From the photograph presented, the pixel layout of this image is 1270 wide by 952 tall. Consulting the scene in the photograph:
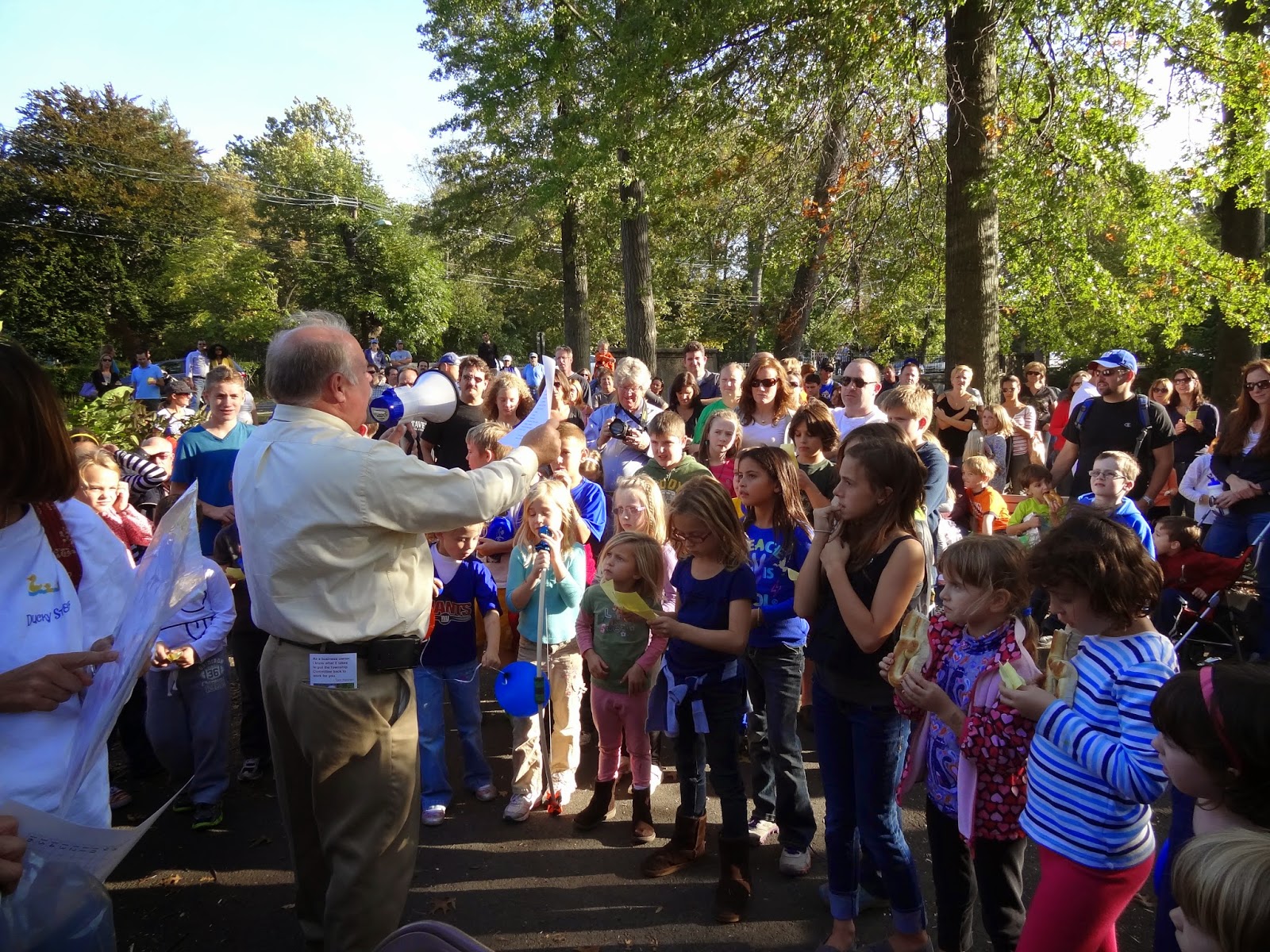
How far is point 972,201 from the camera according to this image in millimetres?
7836

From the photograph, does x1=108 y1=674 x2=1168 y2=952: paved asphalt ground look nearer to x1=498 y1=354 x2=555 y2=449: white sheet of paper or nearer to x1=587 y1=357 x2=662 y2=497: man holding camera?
x1=498 y1=354 x2=555 y2=449: white sheet of paper

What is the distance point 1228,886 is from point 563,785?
3.18 m

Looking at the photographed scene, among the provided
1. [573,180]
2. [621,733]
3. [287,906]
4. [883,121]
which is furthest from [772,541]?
[573,180]

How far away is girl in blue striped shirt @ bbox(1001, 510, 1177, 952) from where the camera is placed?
1979mm

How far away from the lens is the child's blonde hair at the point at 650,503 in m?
3.97

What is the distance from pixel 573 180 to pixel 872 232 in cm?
475

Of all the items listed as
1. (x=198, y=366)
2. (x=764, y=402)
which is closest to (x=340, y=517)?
(x=764, y=402)

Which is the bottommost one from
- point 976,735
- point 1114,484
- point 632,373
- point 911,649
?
point 976,735

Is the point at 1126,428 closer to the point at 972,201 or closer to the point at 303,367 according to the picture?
the point at 972,201

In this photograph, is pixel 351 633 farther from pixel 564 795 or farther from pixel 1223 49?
pixel 1223 49

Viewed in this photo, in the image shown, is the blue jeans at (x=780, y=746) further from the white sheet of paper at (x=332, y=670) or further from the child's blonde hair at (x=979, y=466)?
the child's blonde hair at (x=979, y=466)

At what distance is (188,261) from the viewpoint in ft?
97.2

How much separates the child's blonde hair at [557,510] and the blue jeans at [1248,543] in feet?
12.8

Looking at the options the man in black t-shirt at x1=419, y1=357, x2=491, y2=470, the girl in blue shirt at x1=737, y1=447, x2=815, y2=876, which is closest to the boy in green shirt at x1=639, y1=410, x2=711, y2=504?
the girl in blue shirt at x1=737, y1=447, x2=815, y2=876
